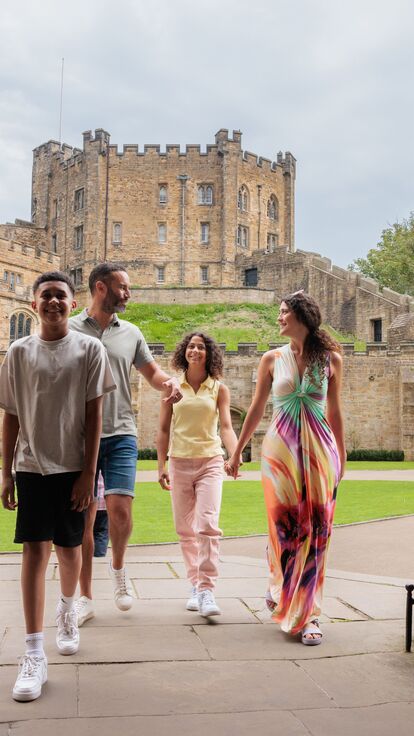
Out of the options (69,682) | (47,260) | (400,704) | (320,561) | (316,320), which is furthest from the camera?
(47,260)

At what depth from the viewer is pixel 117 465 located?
4.85 metres

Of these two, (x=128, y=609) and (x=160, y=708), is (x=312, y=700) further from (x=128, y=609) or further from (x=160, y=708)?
(x=128, y=609)

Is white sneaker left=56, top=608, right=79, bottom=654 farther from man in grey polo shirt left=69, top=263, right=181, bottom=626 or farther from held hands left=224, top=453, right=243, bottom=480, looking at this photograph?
held hands left=224, top=453, right=243, bottom=480

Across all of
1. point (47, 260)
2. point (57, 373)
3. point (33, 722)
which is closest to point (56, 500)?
point (57, 373)

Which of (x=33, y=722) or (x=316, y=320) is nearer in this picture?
(x=33, y=722)

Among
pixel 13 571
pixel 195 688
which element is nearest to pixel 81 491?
pixel 195 688

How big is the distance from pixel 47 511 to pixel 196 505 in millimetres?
1702

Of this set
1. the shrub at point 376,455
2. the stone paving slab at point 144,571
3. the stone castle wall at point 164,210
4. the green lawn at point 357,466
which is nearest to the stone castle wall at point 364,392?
the shrub at point 376,455

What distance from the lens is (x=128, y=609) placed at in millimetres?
4953

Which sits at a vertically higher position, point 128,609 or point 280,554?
point 280,554

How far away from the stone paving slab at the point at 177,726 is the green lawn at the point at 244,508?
17.4 ft

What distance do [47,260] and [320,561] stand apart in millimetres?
46240

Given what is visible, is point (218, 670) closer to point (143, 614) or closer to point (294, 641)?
point (294, 641)

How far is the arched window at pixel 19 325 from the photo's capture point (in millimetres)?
40969
